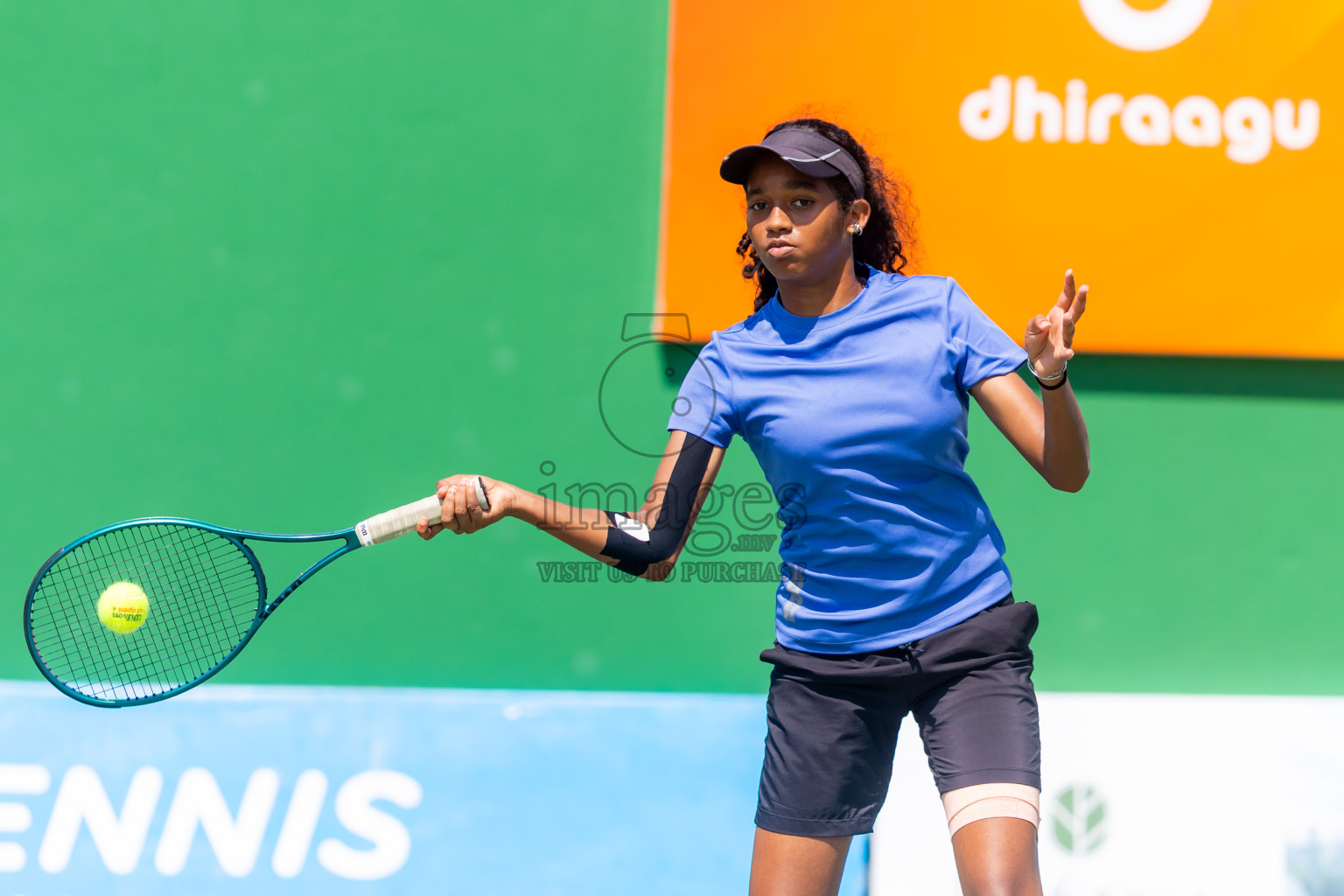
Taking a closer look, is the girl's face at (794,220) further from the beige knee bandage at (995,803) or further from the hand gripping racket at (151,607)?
the hand gripping racket at (151,607)

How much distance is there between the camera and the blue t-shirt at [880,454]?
5.88 ft

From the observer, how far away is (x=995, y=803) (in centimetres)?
172

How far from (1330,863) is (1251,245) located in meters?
1.69

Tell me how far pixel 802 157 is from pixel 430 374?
1.64 m

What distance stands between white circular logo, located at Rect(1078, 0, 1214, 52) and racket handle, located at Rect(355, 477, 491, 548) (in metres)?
2.35

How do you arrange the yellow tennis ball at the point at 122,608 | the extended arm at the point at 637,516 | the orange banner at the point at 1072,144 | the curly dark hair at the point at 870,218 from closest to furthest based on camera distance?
the extended arm at the point at 637,516, the curly dark hair at the point at 870,218, the yellow tennis ball at the point at 122,608, the orange banner at the point at 1072,144

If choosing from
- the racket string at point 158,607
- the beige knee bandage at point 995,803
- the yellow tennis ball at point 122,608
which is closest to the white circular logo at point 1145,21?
the beige knee bandage at point 995,803

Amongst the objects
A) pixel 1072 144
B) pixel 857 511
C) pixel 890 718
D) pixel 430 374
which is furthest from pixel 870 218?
pixel 430 374

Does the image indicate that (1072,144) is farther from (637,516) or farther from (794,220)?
(637,516)

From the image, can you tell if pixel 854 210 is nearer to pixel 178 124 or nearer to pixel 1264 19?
pixel 1264 19

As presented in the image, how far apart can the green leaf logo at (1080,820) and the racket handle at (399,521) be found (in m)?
1.85

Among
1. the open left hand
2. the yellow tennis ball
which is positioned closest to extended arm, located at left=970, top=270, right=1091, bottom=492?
the open left hand

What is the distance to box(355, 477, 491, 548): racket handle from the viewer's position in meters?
1.88

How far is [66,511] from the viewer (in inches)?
125
